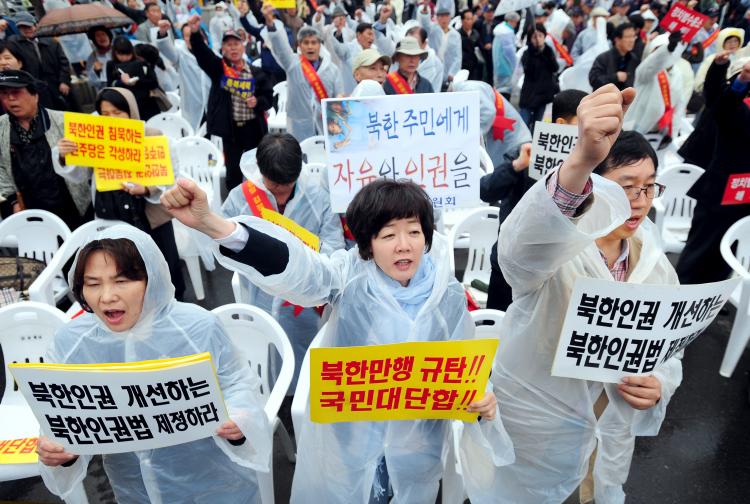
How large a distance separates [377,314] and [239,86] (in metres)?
4.14

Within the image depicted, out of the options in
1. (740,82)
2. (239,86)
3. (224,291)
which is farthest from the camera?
(239,86)

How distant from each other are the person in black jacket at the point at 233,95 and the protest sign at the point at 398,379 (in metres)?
4.29

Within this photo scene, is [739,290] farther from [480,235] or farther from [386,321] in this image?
[386,321]

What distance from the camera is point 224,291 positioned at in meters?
4.74

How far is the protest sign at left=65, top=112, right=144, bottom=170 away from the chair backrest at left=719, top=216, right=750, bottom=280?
147 inches

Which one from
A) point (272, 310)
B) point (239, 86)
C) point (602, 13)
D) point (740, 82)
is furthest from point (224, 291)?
point (602, 13)

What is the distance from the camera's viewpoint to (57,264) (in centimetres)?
329

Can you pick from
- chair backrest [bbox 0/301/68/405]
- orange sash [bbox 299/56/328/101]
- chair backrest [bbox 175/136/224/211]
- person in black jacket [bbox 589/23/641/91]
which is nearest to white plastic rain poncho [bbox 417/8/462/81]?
person in black jacket [bbox 589/23/641/91]

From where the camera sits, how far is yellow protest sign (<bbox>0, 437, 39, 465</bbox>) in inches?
83.8

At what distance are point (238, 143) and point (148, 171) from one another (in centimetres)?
→ 229

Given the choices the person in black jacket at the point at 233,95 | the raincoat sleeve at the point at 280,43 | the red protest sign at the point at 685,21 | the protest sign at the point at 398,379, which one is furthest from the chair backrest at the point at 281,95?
the protest sign at the point at 398,379

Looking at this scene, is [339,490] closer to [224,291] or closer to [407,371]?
[407,371]

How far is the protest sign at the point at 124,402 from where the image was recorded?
1560 millimetres

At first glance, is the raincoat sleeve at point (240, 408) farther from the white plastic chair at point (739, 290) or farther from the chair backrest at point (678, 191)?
the chair backrest at point (678, 191)
